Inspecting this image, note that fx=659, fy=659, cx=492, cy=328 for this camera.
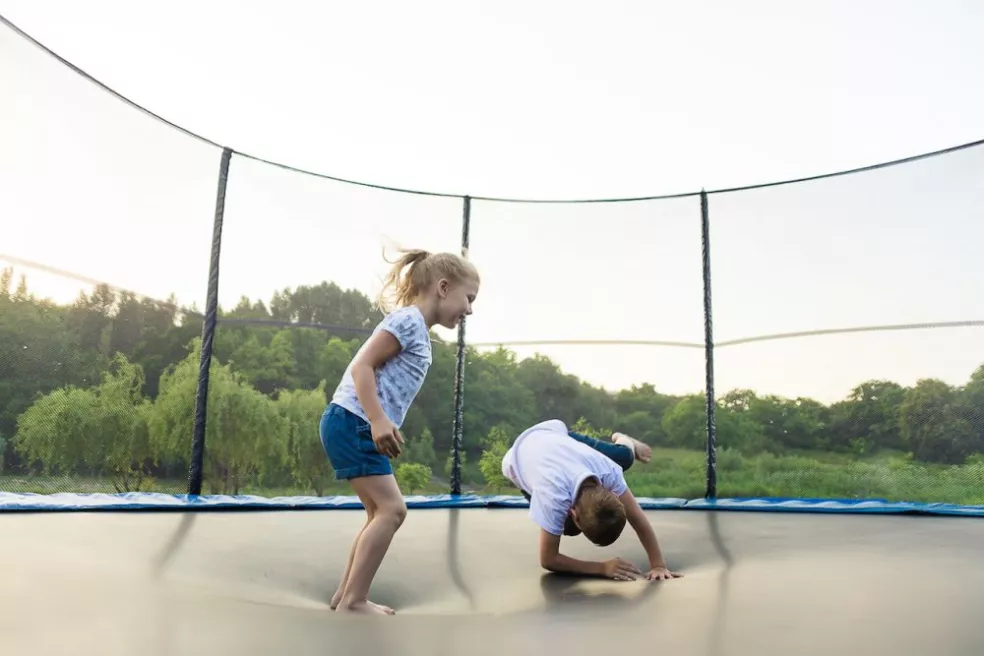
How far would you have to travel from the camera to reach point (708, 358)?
144 inches

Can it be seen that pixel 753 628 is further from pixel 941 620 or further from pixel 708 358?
pixel 708 358

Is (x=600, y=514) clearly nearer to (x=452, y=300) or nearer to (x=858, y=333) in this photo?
(x=452, y=300)

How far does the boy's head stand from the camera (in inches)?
59.3

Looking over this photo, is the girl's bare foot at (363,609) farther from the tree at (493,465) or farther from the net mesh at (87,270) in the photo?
the tree at (493,465)

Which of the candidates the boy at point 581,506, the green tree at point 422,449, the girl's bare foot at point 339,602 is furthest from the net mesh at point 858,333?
the girl's bare foot at point 339,602

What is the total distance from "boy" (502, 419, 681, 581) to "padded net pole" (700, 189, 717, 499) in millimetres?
1893

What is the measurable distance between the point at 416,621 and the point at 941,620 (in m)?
0.78

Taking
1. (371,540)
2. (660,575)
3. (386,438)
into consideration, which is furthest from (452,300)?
(660,575)


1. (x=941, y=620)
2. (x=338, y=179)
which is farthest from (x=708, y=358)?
A: (x=941, y=620)

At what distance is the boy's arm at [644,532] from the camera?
1.52 m

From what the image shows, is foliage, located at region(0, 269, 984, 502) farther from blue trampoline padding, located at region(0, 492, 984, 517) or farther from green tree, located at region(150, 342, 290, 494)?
blue trampoline padding, located at region(0, 492, 984, 517)

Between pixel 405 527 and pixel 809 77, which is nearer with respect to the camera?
pixel 405 527

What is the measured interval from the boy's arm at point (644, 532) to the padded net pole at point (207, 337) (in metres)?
2.06

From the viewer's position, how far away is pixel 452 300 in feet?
4.72
